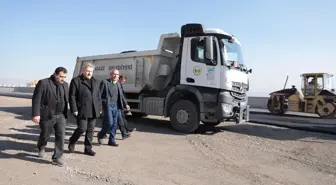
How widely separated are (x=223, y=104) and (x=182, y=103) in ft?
4.30

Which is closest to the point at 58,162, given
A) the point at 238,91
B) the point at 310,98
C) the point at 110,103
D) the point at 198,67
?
the point at 110,103

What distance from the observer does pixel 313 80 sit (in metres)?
16.3

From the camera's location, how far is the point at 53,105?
4773mm

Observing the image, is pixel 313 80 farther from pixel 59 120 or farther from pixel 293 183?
pixel 59 120

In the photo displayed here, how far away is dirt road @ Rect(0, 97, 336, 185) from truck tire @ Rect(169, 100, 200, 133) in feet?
1.07

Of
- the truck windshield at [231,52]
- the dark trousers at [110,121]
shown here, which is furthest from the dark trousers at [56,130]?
the truck windshield at [231,52]

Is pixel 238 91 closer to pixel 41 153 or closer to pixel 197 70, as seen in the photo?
pixel 197 70

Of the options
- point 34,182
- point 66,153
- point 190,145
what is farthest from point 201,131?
point 34,182

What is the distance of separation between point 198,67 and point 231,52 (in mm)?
1056

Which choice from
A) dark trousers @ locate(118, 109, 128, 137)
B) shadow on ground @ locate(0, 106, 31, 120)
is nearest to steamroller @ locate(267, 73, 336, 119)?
dark trousers @ locate(118, 109, 128, 137)

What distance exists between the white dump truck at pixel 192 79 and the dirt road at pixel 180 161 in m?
0.73

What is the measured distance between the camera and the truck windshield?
26.3ft

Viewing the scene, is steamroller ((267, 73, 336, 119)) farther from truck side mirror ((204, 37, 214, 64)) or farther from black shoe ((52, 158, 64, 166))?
black shoe ((52, 158, 64, 166))

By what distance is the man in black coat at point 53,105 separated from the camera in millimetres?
4660
